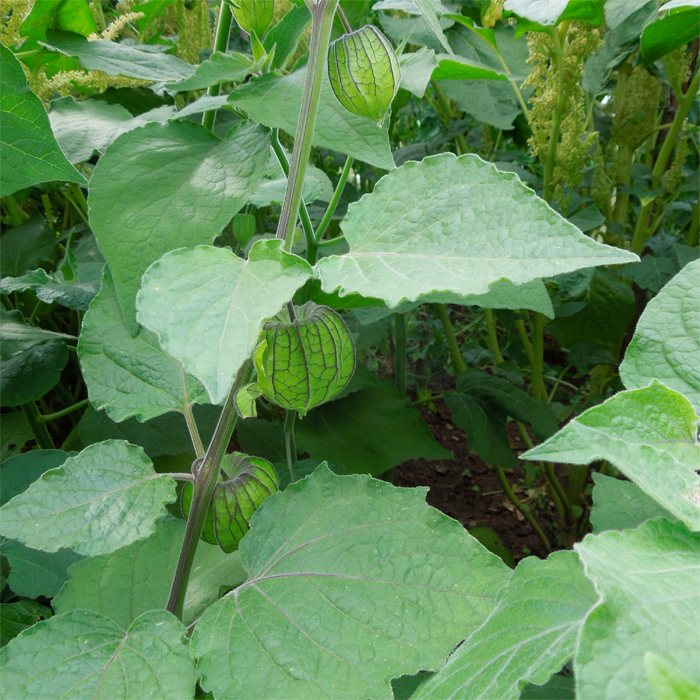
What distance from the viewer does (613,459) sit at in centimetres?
24

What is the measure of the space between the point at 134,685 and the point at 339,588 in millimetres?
154

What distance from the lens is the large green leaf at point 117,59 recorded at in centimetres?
58

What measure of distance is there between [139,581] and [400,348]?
69 cm

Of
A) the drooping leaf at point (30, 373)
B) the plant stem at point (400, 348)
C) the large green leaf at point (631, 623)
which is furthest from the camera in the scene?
the plant stem at point (400, 348)

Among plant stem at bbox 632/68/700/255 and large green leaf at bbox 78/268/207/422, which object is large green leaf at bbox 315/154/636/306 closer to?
large green leaf at bbox 78/268/207/422

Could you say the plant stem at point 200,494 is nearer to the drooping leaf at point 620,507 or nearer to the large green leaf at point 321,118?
the large green leaf at point 321,118

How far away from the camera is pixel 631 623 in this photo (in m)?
0.19

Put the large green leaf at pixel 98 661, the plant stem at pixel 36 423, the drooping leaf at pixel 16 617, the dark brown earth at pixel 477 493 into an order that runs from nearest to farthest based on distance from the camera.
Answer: the large green leaf at pixel 98 661 → the drooping leaf at pixel 16 617 → the plant stem at pixel 36 423 → the dark brown earth at pixel 477 493

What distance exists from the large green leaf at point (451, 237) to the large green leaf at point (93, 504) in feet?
0.83

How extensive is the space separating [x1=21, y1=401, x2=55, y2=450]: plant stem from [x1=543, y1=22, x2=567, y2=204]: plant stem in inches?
32.1

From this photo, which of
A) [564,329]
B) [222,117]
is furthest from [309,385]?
[564,329]

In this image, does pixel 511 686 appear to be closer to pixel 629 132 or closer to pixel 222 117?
Answer: pixel 222 117

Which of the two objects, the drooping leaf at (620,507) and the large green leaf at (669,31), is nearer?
the drooping leaf at (620,507)

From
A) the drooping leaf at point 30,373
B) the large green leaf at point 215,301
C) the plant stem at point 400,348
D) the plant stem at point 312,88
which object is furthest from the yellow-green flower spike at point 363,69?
the plant stem at point 400,348
